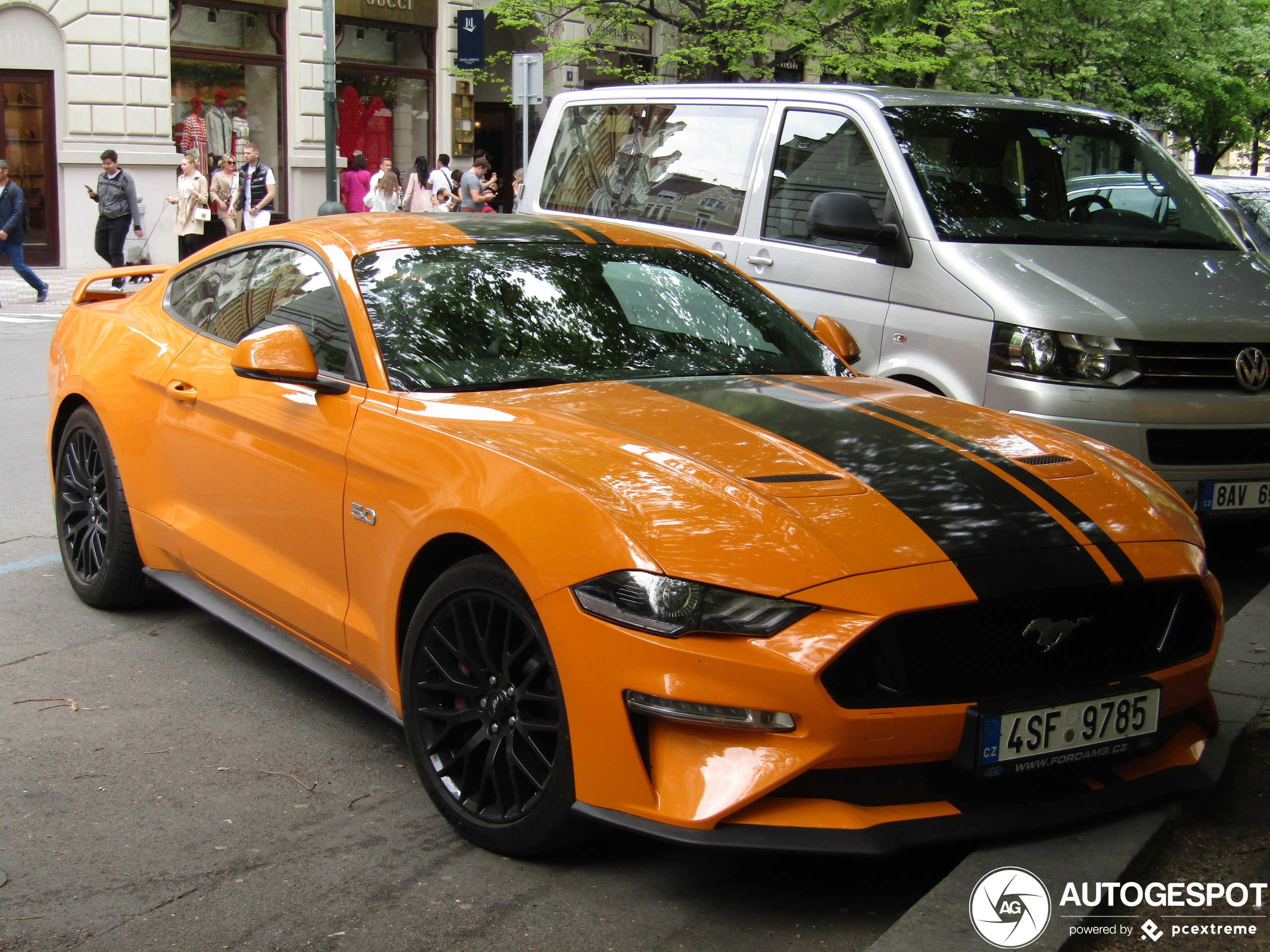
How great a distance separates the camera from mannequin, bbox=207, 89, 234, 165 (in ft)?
80.5

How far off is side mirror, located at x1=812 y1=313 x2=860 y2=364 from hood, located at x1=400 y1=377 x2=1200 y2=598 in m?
0.84

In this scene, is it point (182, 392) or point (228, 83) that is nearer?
point (182, 392)

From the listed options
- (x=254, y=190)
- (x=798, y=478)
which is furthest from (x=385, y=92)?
(x=798, y=478)

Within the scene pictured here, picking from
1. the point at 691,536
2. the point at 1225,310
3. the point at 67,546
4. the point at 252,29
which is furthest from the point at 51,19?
the point at 691,536

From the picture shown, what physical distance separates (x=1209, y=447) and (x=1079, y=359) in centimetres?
68

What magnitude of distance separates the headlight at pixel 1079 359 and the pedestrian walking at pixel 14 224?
15557mm

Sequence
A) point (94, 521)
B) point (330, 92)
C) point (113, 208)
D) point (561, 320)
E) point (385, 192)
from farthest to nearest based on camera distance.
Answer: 1. point (385, 192)
2. point (330, 92)
3. point (113, 208)
4. point (94, 521)
5. point (561, 320)

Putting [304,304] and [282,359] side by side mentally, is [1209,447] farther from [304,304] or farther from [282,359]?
[282,359]

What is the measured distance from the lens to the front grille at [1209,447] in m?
5.65

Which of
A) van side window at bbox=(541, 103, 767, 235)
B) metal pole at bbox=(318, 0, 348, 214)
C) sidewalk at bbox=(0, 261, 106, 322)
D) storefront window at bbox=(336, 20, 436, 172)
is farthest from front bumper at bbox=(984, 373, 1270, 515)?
storefront window at bbox=(336, 20, 436, 172)

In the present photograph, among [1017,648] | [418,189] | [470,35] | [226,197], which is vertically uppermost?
[470,35]

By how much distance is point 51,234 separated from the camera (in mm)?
22609

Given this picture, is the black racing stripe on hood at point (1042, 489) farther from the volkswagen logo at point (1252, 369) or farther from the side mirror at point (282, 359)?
the volkswagen logo at point (1252, 369)

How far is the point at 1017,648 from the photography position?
309 cm
